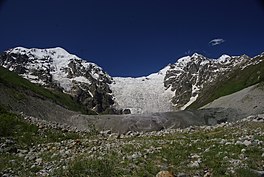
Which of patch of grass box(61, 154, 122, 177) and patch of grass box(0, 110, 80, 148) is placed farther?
patch of grass box(0, 110, 80, 148)

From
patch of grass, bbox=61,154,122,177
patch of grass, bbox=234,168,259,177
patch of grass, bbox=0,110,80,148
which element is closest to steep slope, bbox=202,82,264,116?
patch of grass, bbox=0,110,80,148

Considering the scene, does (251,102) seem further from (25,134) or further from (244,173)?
(244,173)

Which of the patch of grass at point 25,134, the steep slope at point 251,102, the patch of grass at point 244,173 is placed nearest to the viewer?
the patch of grass at point 244,173

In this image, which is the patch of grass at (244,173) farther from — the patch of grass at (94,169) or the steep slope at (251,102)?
the steep slope at (251,102)

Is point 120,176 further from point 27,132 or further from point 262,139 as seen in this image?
point 27,132

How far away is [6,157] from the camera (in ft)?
51.7

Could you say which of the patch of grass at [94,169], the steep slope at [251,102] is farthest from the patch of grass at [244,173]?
the steep slope at [251,102]

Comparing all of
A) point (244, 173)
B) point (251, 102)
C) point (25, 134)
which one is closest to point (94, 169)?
point (244, 173)

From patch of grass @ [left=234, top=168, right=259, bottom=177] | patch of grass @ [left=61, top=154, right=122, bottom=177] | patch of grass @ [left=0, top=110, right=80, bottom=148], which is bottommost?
patch of grass @ [left=234, top=168, right=259, bottom=177]

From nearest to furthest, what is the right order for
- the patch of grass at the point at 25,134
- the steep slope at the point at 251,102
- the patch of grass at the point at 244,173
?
the patch of grass at the point at 244,173 < the patch of grass at the point at 25,134 < the steep slope at the point at 251,102

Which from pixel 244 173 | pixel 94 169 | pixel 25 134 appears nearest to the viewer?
pixel 244 173

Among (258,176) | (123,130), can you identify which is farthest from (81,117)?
(258,176)

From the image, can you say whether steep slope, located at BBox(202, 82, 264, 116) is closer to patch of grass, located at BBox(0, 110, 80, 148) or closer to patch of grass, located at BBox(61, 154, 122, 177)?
patch of grass, located at BBox(0, 110, 80, 148)

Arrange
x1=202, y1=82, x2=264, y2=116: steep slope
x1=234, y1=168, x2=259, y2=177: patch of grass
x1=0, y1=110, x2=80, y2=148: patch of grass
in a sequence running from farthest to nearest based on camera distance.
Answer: x1=202, y1=82, x2=264, y2=116: steep slope
x1=0, y1=110, x2=80, y2=148: patch of grass
x1=234, y1=168, x2=259, y2=177: patch of grass
